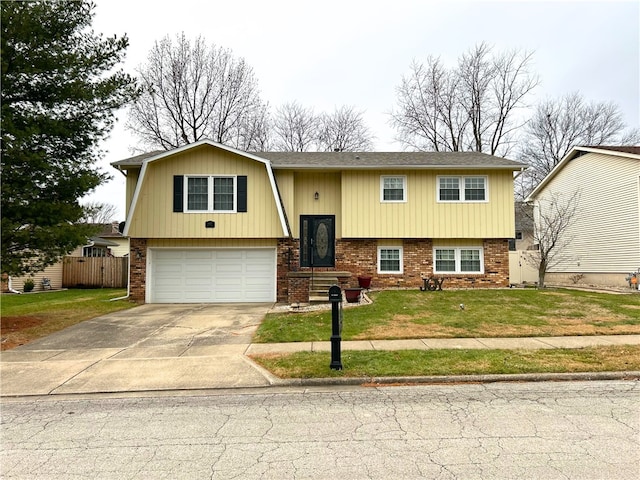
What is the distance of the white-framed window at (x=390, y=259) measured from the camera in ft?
53.1

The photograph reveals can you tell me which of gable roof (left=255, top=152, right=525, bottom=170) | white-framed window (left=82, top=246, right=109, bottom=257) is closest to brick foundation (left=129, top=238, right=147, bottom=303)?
gable roof (left=255, top=152, right=525, bottom=170)

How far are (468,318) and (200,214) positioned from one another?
9.82 m

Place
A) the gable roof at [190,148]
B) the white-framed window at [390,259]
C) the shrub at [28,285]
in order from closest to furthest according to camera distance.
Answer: the gable roof at [190,148]
the white-framed window at [390,259]
the shrub at [28,285]

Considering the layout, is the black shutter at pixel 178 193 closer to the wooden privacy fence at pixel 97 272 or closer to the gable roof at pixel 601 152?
the wooden privacy fence at pixel 97 272

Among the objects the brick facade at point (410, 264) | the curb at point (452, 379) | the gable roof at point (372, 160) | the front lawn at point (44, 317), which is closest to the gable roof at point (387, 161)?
the gable roof at point (372, 160)

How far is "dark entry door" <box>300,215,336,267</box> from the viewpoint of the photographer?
53.1ft

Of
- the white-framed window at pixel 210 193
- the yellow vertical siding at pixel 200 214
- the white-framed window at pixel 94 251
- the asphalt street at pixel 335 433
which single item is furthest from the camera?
the white-framed window at pixel 94 251

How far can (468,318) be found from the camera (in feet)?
33.1

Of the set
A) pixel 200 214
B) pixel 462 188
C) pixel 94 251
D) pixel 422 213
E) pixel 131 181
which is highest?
pixel 131 181

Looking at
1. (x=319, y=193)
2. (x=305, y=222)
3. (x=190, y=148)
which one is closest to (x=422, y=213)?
(x=319, y=193)

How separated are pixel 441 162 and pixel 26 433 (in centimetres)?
1501

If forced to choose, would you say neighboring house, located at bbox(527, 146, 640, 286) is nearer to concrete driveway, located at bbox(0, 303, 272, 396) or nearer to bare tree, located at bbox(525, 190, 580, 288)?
bare tree, located at bbox(525, 190, 580, 288)

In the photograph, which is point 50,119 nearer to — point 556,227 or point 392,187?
point 392,187

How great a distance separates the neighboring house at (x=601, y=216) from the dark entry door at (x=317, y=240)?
478 inches
